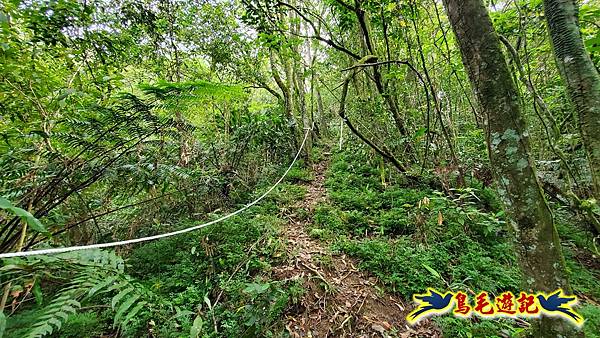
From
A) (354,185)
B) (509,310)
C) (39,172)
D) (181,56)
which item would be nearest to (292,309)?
(509,310)

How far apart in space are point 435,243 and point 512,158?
1.92m

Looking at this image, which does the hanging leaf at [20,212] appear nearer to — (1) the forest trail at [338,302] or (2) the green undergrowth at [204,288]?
(2) the green undergrowth at [204,288]

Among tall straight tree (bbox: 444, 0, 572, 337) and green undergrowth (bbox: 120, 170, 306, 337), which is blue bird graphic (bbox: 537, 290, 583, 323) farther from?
green undergrowth (bbox: 120, 170, 306, 337)

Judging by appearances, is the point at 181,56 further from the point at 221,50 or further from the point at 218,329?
the point at 218,329

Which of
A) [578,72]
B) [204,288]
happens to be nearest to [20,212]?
[204,288]

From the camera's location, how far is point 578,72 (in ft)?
5.36

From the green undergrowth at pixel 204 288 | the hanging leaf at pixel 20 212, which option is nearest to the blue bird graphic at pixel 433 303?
the green undergrowth at pixel 204 288

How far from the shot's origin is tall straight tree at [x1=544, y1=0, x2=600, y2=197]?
5.24ft

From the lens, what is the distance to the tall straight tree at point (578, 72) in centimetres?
160

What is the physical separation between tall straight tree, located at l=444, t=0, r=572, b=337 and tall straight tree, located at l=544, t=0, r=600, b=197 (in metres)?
0.38

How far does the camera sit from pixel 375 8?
12.5 ft

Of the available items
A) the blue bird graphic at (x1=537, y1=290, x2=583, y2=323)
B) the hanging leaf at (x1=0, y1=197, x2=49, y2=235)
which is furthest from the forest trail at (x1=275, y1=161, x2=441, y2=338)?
the hanging leaf at (x1=0, y1=197, x2=49, y2=235)

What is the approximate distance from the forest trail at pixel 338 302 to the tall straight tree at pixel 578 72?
180 centimetres

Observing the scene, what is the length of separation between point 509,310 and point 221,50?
6203 millimetres
